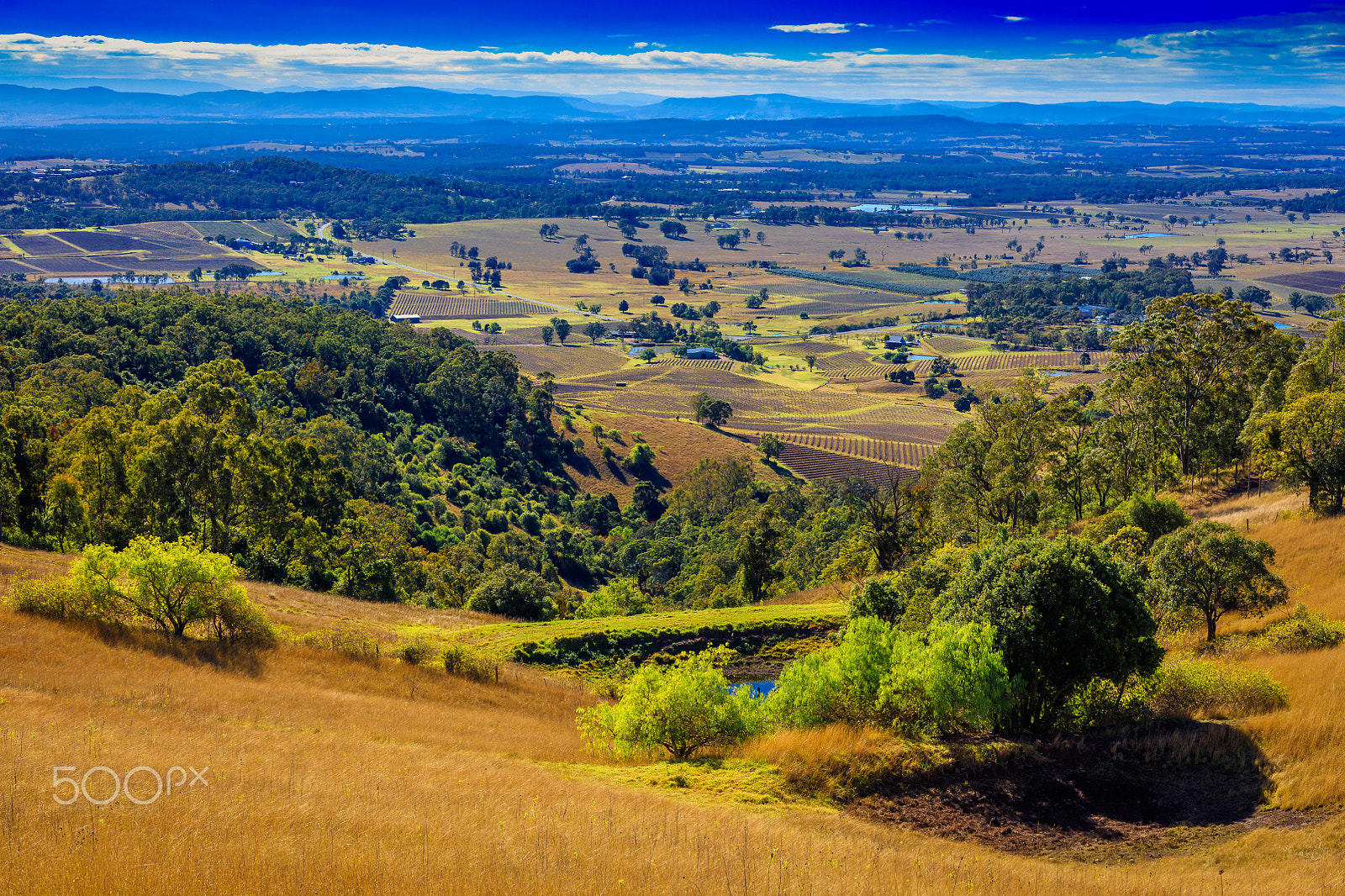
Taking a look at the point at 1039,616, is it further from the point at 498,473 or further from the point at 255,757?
the point at 498,473

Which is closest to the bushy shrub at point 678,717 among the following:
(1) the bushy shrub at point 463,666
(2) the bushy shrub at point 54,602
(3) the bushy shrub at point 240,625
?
(1) the bushy shrub at point 463,666

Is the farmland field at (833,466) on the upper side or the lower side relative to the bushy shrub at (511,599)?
lower

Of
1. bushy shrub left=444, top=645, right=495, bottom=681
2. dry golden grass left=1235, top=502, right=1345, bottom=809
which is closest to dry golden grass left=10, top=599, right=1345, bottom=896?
dry golden grass left=1235, top=502, right=1345, bottom=809

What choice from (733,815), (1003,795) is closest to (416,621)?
(733,815)

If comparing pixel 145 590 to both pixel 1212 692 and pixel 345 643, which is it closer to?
pixel 345 643

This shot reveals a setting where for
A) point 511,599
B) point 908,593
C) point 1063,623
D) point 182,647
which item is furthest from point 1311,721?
point 511,599

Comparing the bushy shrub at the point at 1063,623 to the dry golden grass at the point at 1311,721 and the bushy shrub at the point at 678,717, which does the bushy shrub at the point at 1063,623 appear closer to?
the dry golden grass at the point at 1311,721
